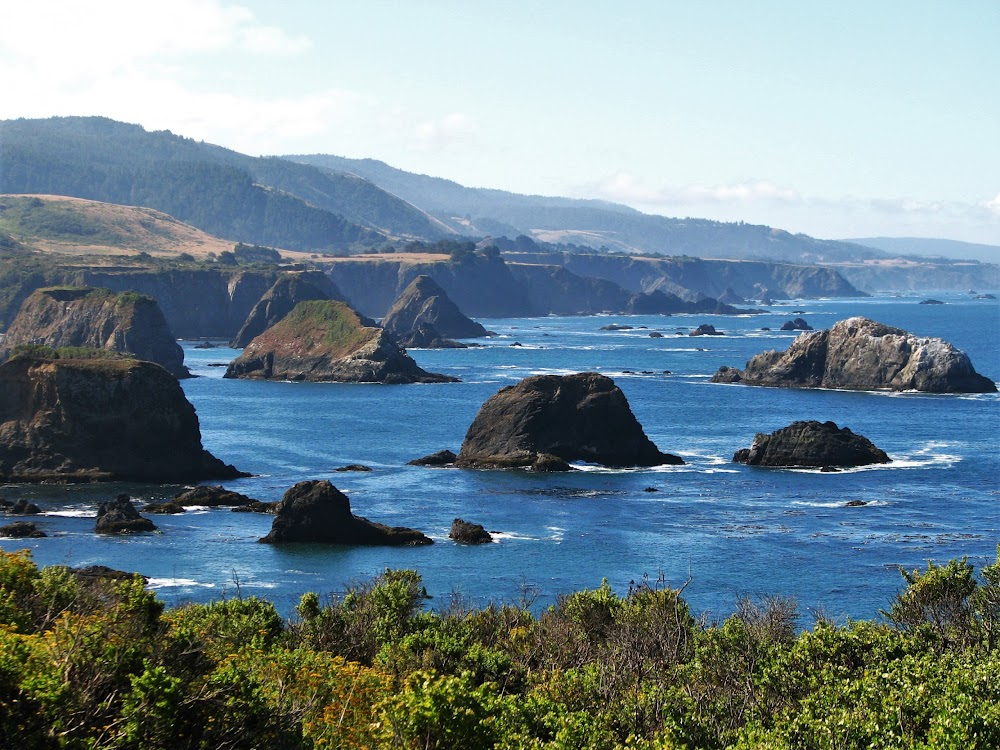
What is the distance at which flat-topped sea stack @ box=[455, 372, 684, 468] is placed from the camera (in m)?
104

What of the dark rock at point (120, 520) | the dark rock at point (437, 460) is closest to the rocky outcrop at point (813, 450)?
the dark rock at point (437, 460)

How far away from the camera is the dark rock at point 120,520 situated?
75.6 m

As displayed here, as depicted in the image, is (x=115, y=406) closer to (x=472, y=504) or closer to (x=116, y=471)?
(x=116, y=471)

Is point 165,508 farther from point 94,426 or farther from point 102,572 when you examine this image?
point 102,572

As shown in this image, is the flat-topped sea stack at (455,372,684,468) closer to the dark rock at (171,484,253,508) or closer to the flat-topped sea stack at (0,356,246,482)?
the flat-topped sea stack at (0,356,246,482)

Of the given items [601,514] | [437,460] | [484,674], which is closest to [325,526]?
[601,514]

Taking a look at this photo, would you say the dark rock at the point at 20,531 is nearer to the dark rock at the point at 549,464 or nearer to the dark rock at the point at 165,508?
the dark rock at the point at 165,508

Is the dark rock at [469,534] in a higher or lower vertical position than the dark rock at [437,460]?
lower

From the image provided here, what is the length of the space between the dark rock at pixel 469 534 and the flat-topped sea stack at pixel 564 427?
27.5 m

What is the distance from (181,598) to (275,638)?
738 inches

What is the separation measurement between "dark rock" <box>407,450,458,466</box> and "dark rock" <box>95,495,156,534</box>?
29.5 m

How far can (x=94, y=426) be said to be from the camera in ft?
315

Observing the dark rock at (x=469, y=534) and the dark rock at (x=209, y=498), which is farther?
the dark rock at (x=209, y=498)

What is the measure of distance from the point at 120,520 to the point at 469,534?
20.0 meters
